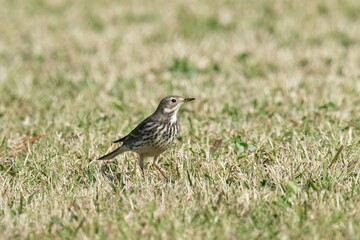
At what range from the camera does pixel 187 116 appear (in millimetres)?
9094

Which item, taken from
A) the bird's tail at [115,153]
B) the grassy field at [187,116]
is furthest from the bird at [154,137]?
the grassy field at [187,116]

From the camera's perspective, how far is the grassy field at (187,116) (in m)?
5.23

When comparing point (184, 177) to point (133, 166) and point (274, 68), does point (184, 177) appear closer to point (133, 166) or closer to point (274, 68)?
point (133, 166)

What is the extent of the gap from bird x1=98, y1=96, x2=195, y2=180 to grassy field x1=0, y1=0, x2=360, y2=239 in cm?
18

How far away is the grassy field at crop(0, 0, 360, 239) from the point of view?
17.2ft

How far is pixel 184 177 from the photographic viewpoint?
253 inches

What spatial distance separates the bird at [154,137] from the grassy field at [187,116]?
0.18 meters

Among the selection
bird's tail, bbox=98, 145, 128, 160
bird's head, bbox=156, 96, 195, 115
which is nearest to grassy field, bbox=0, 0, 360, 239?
bird's tail, bbox=98, 145, 128, 160

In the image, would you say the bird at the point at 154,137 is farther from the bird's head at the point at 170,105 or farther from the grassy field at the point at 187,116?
the grassy field at the point at 187,116

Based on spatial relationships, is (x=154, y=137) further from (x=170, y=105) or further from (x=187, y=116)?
(x=187, y=116)

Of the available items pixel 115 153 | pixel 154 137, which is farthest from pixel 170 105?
pixel 115 153

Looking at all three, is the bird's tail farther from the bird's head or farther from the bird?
the bird's head

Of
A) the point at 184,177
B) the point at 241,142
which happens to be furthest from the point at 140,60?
the point at 184,177

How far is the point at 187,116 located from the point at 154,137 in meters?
2.32
